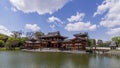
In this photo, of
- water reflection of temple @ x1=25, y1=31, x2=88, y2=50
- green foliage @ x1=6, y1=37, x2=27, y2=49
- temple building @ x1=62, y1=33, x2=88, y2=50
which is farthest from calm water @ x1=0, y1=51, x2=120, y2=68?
green foliage @ x1=6, y1=37, x2=27, y2=49

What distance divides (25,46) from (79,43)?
24.8 meters

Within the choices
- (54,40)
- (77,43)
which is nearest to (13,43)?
(54,40)

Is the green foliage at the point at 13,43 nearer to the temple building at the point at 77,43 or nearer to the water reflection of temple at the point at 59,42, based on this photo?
the water reflection of temple at the point at 59,42

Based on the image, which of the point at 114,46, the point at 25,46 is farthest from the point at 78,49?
the point at 25,46

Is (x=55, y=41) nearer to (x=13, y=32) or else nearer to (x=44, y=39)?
(x=44, y=39)

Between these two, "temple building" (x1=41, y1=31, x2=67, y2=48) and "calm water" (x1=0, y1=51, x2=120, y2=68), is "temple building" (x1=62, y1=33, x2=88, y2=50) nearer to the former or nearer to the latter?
"temple building" (x1=41, y1=31, x2=67, y2=48)

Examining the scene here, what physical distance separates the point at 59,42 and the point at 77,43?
32.1 ft

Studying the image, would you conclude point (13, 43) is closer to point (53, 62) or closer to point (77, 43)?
point (77, 43)

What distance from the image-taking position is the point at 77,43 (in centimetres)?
6225

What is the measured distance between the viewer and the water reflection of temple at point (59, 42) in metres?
61.9

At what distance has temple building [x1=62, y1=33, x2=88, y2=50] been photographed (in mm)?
61253

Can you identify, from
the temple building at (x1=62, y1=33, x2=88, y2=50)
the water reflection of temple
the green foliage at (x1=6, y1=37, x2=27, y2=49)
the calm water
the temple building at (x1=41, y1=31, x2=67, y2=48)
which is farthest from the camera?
the green foliage at (x1=6, y1=37, x2=27, y2=49)

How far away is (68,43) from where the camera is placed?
2581 inches

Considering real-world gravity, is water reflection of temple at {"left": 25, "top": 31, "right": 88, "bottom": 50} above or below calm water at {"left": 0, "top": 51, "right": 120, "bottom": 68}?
above
